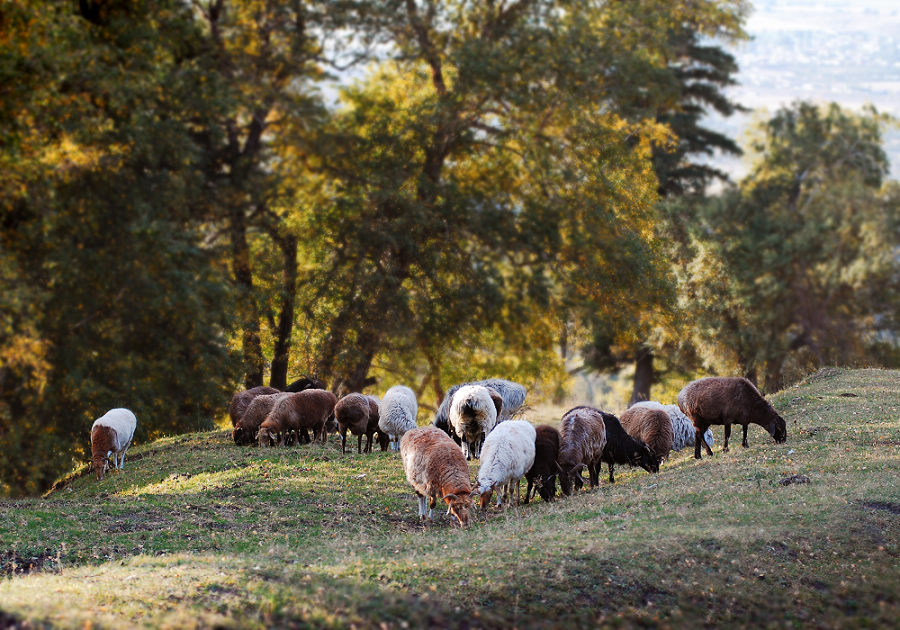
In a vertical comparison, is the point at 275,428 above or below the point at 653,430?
below

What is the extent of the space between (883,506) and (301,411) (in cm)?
1311

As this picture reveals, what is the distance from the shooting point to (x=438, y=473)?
12430 millimetres

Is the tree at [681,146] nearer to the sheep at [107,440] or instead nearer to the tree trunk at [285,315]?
the tree trunk at [285,315]

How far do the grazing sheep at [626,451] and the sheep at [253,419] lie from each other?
8.84 m

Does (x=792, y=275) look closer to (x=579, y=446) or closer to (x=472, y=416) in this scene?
(x=472, y=416)

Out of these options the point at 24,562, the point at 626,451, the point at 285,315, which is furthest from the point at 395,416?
the point at 285,315

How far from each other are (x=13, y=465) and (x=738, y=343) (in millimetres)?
30407

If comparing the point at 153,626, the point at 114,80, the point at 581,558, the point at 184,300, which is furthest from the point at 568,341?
the point at 153,626

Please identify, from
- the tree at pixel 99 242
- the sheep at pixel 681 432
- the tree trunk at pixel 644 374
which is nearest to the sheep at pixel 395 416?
the sheep at pixel 681 432

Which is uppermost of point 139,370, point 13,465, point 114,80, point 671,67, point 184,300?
point 671,67

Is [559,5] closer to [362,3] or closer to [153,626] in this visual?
[362,3]

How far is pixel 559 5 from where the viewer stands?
3266 centimetres

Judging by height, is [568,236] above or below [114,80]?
below

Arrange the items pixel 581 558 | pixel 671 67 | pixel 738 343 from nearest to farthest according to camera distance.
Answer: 1. pixel 581 558
2. pixel 738 343
3. pixel 671 67
